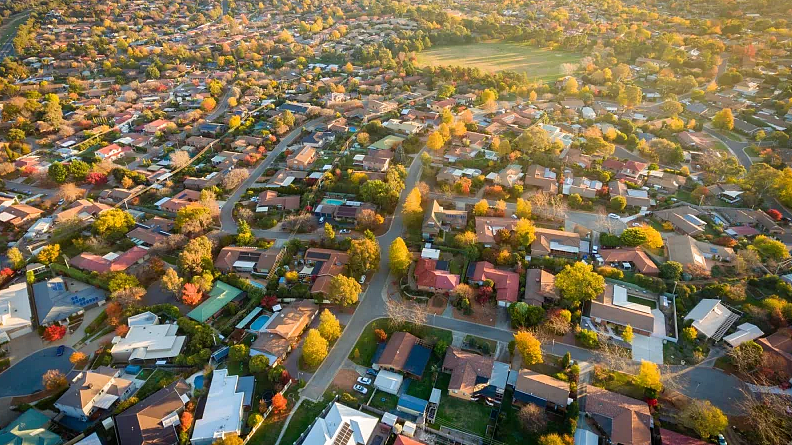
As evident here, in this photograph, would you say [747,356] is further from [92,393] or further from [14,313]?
[14,313]

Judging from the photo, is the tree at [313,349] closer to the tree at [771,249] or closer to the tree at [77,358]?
the tree at [77,358]

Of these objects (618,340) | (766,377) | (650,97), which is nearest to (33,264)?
(618,340)

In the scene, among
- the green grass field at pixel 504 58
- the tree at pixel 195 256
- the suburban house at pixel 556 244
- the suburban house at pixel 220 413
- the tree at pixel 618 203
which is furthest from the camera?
the green grass field at pixel 504 58

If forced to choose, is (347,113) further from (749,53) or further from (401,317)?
(749,53)

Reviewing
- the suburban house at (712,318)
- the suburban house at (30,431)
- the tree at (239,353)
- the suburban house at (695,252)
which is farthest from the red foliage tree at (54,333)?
the suburban house at (695,252)

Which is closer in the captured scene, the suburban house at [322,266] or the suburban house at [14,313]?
the suburban house at [14,313]
